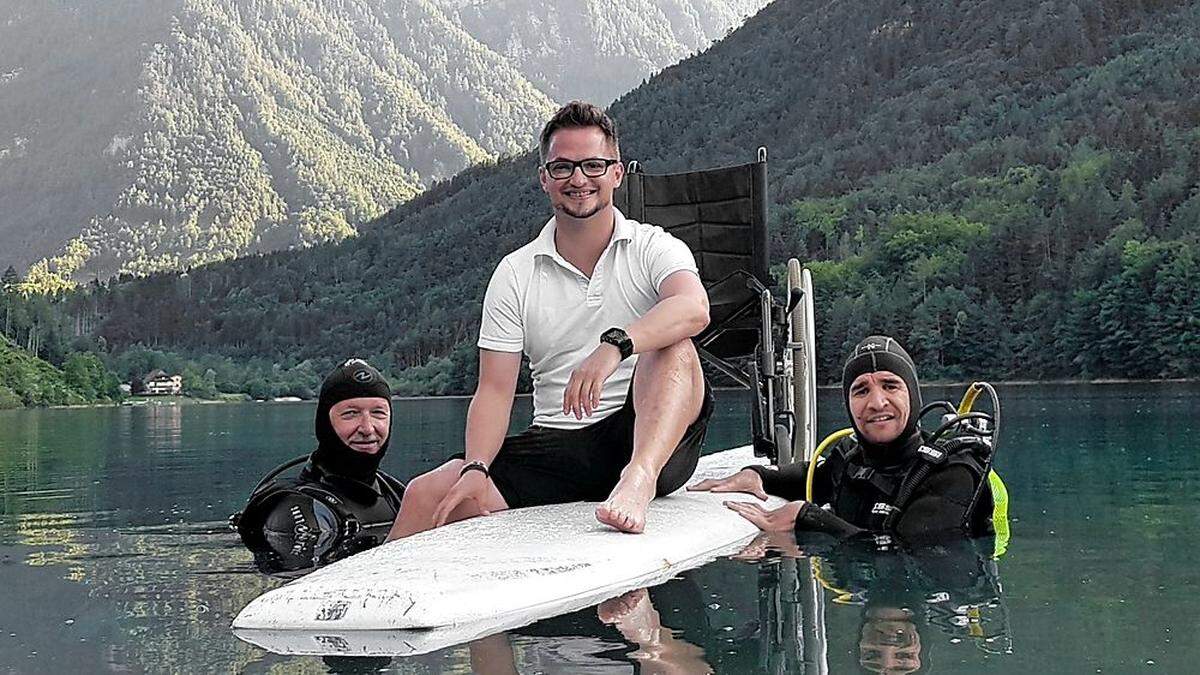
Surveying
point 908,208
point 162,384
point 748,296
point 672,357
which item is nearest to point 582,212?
point 672,357

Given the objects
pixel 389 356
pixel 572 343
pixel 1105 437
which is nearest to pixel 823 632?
pixel 572 343

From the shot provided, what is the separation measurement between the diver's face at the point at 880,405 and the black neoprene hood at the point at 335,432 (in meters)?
1.98

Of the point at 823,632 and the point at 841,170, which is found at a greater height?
the point at 841,170

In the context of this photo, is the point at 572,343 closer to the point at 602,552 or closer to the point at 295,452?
the point at 602,552

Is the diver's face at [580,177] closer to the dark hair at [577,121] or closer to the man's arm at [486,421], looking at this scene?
the dark hair at [577,121]

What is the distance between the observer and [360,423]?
605 centimetres

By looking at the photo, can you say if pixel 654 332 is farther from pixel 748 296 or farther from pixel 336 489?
pixel 748 296

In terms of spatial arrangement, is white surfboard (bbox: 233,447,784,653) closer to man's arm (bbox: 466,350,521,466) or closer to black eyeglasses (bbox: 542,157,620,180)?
man's arm (bbox: 466,350,521,466)

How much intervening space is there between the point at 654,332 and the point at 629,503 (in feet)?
1.89

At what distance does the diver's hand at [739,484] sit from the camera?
6336 mm

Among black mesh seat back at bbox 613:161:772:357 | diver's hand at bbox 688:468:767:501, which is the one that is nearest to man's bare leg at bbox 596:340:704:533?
diver's hand at bbox 688:468:767:501

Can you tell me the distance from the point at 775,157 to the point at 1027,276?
4926cm

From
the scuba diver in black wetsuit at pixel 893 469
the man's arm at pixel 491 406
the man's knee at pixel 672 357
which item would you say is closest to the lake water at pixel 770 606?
the scuba diver in black wetsuit at pixel 893 469

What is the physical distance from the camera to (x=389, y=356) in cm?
10712
